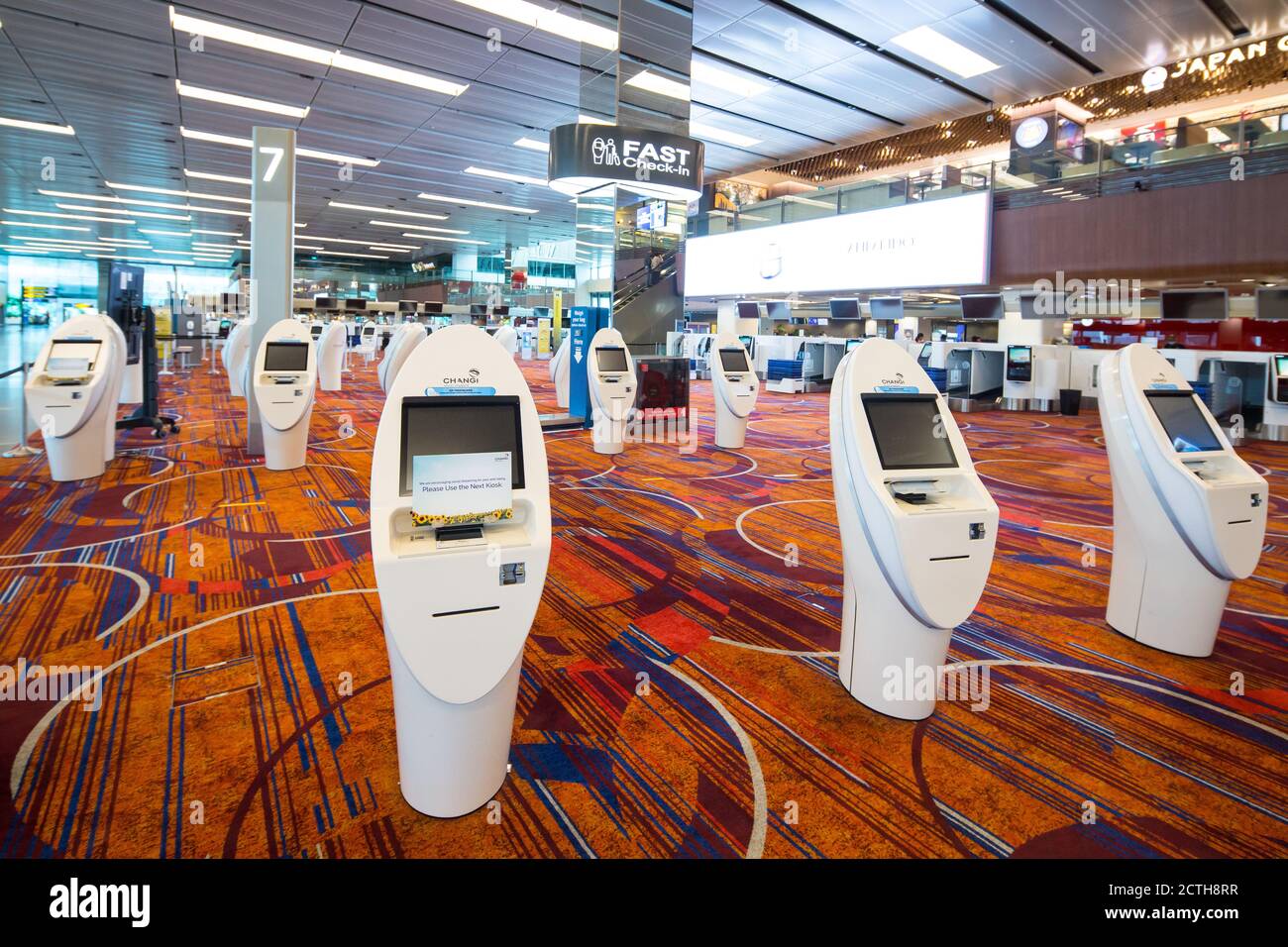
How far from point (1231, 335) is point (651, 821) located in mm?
12162

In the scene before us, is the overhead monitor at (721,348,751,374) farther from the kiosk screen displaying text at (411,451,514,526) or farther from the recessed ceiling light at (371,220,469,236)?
the recessed ceiling light at (371,220,469,236)

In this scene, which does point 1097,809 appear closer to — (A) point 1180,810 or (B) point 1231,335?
(A) point 1180,810

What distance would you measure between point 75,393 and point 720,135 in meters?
12.2

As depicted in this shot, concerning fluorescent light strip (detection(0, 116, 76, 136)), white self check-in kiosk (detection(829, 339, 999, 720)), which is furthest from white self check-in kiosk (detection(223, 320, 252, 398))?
white self check-in kiosk (detection(829, 339, 999, 720))

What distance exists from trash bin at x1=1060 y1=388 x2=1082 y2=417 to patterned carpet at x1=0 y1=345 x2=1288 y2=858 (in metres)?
8.12

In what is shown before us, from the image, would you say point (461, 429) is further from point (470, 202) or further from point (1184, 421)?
point (470, 202)

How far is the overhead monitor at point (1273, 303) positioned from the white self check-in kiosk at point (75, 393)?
517 inches

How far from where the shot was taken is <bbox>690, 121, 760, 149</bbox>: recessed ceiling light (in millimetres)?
13602

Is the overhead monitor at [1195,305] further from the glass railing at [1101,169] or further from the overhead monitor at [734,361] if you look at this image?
the overhead monitor at [734,361]

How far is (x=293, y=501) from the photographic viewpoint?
197 inches
